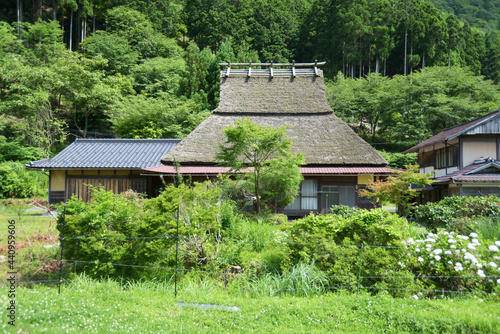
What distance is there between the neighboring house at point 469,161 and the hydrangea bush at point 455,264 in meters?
11.1

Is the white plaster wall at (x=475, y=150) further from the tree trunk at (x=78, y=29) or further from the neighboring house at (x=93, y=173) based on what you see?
the tree trunk at (x=78, y=29)

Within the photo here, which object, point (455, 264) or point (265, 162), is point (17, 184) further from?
point (455, 264)

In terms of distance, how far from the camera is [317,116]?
17438mm

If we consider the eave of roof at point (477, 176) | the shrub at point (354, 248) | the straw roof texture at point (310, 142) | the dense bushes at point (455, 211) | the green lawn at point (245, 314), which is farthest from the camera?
the eave of roof at point (477, 176)

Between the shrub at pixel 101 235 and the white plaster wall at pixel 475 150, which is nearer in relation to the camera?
the shrub at pixel 101 235

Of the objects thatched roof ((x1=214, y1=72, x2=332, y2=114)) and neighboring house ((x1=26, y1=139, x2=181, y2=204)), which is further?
thatched roof ((x1=214, y1=72, x2=332, y2=114))

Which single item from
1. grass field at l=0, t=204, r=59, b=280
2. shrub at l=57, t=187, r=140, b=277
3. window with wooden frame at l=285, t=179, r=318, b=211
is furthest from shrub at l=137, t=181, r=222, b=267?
window with wooden frame at l=285, t=179, r=318, b=211

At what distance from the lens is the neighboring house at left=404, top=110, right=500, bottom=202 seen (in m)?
16.3

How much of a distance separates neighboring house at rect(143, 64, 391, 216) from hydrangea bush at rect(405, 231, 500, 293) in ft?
23.4

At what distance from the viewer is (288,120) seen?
1720 cm

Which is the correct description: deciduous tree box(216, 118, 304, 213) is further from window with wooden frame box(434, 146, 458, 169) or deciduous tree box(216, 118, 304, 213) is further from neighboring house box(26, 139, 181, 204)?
window with wooden frame box(434, 146, 458, 169)

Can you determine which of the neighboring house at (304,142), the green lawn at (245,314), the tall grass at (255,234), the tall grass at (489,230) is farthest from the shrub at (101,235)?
the tall grass at (489,230)

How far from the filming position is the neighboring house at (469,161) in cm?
1628

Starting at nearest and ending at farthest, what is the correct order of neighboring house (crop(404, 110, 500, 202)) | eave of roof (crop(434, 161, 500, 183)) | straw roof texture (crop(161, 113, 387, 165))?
straw roof texture (crop(161, 113, 387, 165)), eave of roof (crop(434, 161, 500, 183)), neighboring house (crop(404, 110, 500, 202))
